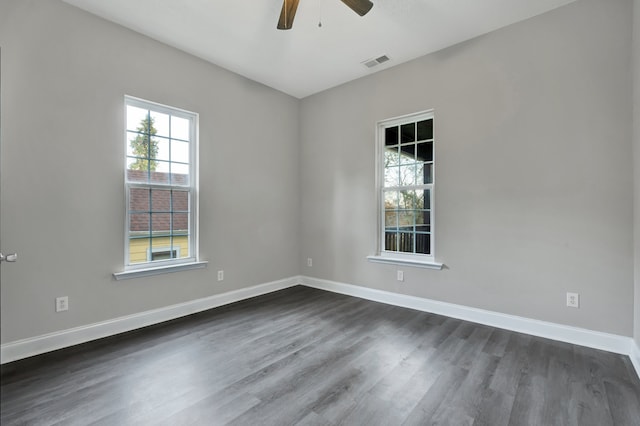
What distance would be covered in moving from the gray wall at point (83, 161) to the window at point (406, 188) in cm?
191

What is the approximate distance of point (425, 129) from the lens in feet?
11.5

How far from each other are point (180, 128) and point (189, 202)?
32.6 inches

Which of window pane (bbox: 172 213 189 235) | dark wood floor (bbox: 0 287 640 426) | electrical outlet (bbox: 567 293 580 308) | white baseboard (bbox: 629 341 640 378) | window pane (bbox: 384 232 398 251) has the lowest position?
dark wood floor (bbox: 0 287 640 426)

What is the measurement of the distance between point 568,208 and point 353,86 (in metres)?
2.80

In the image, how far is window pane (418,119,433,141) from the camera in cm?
345

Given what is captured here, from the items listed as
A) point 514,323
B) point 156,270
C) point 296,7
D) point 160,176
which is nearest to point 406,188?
point 514,323

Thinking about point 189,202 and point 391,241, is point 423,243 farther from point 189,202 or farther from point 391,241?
point 189,202

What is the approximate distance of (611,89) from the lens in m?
2.40

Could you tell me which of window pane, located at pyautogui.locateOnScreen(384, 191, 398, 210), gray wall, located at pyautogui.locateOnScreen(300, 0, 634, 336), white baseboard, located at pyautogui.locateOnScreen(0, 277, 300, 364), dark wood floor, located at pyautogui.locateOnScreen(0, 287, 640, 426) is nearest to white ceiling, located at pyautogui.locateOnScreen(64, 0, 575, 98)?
gray wall, located at pyautogui.locateOnScreen(300, 0, 634, 336)

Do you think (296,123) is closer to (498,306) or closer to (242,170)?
(242,170)

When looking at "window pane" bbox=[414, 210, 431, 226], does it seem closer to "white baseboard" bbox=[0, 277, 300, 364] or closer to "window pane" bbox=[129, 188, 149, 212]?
"white baseboard" bbox=[0, 277, 300, 364]

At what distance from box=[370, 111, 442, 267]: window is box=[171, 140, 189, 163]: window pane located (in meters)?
2.32

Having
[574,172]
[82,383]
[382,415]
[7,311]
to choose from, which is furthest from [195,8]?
[574,172]

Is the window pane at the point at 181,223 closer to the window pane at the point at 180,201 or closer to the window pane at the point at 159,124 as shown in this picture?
the window pane at the point at 180,201
